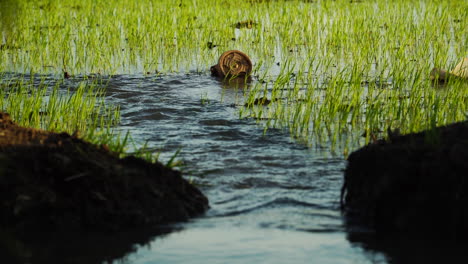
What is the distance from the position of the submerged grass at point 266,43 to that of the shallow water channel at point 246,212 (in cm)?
77

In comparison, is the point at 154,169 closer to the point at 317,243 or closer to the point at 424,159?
the point at 317,243

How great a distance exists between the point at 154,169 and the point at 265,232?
75 centimetres

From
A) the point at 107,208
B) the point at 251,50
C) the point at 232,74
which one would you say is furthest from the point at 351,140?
the point at 251,50

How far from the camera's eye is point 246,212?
4.12 meters

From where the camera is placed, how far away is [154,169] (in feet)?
13.5

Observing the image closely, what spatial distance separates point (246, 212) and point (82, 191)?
0.91 meters

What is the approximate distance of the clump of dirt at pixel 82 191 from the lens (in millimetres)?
3758

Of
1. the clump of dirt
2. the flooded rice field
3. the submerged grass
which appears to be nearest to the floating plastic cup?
the submerged grass

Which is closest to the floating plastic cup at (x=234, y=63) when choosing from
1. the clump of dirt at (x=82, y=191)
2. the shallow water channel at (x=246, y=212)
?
the shallow water channel at (x=246, y=212)

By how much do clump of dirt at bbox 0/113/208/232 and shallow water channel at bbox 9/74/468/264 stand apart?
11 cm

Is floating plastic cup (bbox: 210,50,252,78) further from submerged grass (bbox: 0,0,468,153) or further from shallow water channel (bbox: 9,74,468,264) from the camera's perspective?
shallow water channel (bbox: 9,74,468,264)

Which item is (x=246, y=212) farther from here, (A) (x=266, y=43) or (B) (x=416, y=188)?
(A) (x=266, y=43)

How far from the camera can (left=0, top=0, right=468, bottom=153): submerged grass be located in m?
7.54

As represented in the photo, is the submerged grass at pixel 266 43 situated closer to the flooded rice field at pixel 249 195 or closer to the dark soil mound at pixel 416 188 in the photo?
the flooded rice field at pixel 249 195
